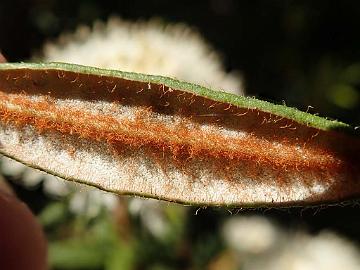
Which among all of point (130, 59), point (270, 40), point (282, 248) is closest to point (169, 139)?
point (130, 59)

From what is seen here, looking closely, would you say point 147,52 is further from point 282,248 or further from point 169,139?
point 169,139

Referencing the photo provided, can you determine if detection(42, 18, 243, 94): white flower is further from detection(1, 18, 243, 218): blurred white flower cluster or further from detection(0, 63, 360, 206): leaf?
detection(0, 63, 360, 206): leaf

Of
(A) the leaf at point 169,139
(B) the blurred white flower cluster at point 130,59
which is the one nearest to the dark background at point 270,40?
(B) the blurred white flower cluster at point 130,59

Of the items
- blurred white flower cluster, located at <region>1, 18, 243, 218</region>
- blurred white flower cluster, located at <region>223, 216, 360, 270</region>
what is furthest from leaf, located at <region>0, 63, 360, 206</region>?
blurred white flower cluster, located at <region>223, 216, 360, 270</region>

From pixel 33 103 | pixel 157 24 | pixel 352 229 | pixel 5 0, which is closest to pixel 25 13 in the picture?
pixel 5 0

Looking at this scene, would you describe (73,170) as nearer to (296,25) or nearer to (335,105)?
(335,105)

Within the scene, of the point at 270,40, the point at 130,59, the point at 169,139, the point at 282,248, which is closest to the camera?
the point at 169,139

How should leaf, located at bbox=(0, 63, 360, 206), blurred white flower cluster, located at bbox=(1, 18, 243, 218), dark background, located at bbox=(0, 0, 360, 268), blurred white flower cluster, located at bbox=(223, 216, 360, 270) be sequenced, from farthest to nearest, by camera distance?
dark background, located at bbox=(0, 0, 360, 268) → blurred white flower cluster, located at bbox=(223, 216, 360, 270) → blurred white flower cluster, located at bbox=(1, 18, 243, 218) → leaf, located at bbox=(0, 63, 360, 206)
